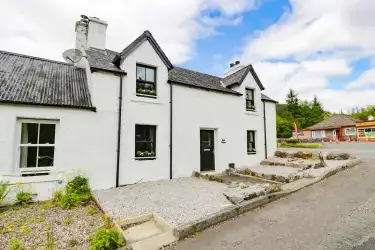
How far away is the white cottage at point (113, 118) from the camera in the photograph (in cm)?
738

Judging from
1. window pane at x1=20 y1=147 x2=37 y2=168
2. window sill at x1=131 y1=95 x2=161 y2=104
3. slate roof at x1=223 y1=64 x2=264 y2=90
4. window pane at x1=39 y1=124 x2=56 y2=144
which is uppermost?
slate roof at x1=223 y1=64 x2=264 y2=90

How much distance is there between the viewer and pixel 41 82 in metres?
8.57

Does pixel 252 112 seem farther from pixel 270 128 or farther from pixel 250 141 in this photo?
pixel 270 128

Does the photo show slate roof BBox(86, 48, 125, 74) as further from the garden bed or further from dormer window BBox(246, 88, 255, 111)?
dormer window BBox(246, 88, 255, 111)

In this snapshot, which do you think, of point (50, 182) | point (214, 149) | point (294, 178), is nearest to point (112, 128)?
point (50, 182)

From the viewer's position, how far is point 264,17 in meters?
12.1

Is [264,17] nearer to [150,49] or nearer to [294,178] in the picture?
[150,49]

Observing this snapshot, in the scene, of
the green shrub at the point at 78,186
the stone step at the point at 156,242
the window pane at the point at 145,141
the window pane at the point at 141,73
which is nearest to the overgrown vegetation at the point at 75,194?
the green shrub at the point at 78,186

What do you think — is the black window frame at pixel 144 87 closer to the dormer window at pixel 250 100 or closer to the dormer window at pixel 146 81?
the dormer window at pixel 146 81

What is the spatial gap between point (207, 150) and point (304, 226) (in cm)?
703

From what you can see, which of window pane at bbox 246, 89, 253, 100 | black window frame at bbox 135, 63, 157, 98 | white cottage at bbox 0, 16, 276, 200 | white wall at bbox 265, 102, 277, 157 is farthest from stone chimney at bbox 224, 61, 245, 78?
black window frame at bbox 135, 63, 157, 98

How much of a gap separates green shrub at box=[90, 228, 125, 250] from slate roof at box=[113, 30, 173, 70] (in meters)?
7.65

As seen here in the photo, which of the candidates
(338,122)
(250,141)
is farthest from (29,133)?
(338,122)

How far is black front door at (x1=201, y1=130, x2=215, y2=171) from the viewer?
11.5 meters
